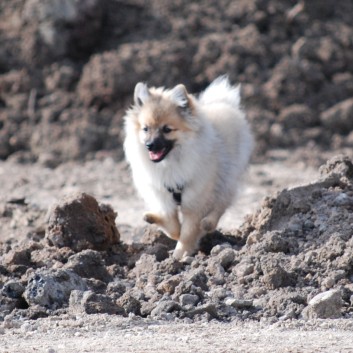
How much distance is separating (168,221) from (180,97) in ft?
3.76

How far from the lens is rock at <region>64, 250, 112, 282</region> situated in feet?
30.3

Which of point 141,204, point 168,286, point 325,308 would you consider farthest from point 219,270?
point 141,204

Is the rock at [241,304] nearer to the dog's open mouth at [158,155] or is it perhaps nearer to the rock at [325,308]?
the rock at [325,308]

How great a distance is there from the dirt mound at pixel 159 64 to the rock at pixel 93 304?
8824 millimetres

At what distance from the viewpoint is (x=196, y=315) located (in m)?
8.20

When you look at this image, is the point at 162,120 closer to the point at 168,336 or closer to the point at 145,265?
the point at 145,265

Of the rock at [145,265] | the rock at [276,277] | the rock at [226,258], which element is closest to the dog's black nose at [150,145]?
the rock at [145,265]

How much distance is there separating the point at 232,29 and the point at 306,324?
10.9m

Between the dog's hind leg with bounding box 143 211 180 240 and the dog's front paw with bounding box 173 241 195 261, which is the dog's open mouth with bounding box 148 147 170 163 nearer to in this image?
the dog's hind leg with bounding box 143 211 180 240

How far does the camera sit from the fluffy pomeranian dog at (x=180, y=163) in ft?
33.7

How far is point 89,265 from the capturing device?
9344mm

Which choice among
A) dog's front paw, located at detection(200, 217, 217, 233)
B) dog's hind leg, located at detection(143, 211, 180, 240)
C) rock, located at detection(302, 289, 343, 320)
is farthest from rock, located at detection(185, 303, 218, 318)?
dog's hind leg, located at detection(143, 211, 180, 240)

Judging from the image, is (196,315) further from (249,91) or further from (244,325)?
(249,91)

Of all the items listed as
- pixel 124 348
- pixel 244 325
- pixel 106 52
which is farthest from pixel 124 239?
pixel 106 52
